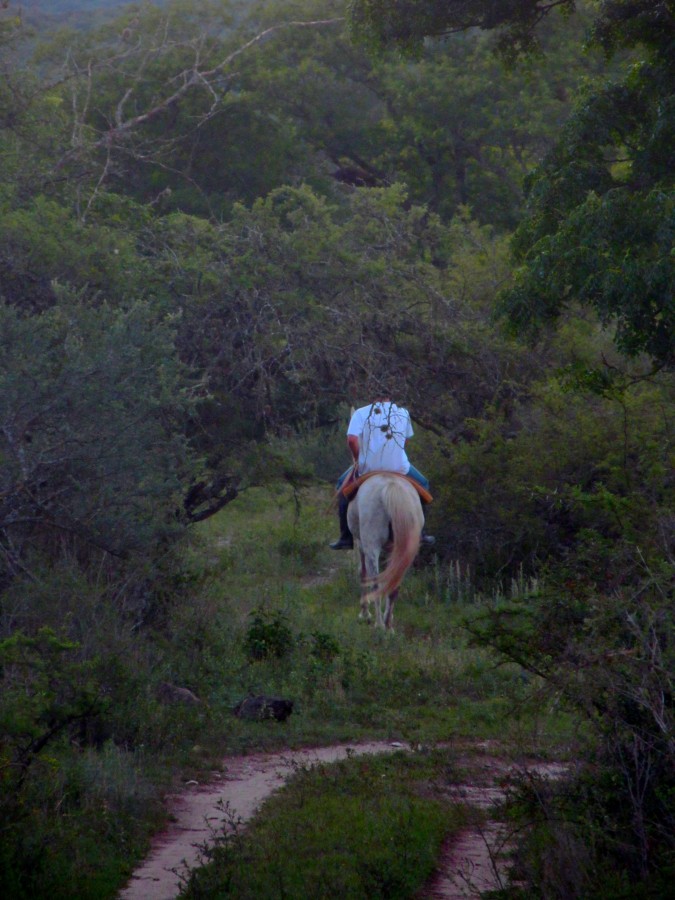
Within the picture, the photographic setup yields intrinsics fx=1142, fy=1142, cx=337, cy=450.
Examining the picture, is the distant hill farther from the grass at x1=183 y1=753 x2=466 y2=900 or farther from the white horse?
the grass at x1=183 y1=753 x2=466 y2=900

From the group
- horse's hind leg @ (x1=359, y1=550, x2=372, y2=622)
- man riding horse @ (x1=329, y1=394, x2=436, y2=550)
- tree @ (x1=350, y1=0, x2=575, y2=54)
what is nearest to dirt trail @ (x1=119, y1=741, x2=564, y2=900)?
horse's hind leg @ (x1=359, y1=550, x2=372, y2=622)

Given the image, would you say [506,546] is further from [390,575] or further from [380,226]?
[380,226]

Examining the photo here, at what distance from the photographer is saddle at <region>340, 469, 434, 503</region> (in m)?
13.2

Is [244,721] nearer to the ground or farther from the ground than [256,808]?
farther from the ground

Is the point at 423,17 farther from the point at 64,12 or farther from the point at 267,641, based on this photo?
the point at 64,12

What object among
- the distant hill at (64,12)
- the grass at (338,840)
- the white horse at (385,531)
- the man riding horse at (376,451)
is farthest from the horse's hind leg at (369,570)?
the distant hill at (64,12)

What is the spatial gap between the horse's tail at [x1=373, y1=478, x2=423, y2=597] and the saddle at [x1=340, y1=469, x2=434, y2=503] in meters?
0.27

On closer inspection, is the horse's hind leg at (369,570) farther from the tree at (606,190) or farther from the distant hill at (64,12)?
the distant hill at (64,12)

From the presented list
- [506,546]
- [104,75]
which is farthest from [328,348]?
[104,75]

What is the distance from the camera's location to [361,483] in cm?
1339

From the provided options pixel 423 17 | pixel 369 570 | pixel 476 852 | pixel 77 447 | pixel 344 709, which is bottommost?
pixel 476 852

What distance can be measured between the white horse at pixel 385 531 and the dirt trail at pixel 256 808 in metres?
3.94

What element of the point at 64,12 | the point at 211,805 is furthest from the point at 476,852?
the point at 64,12

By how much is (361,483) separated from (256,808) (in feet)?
22.8
